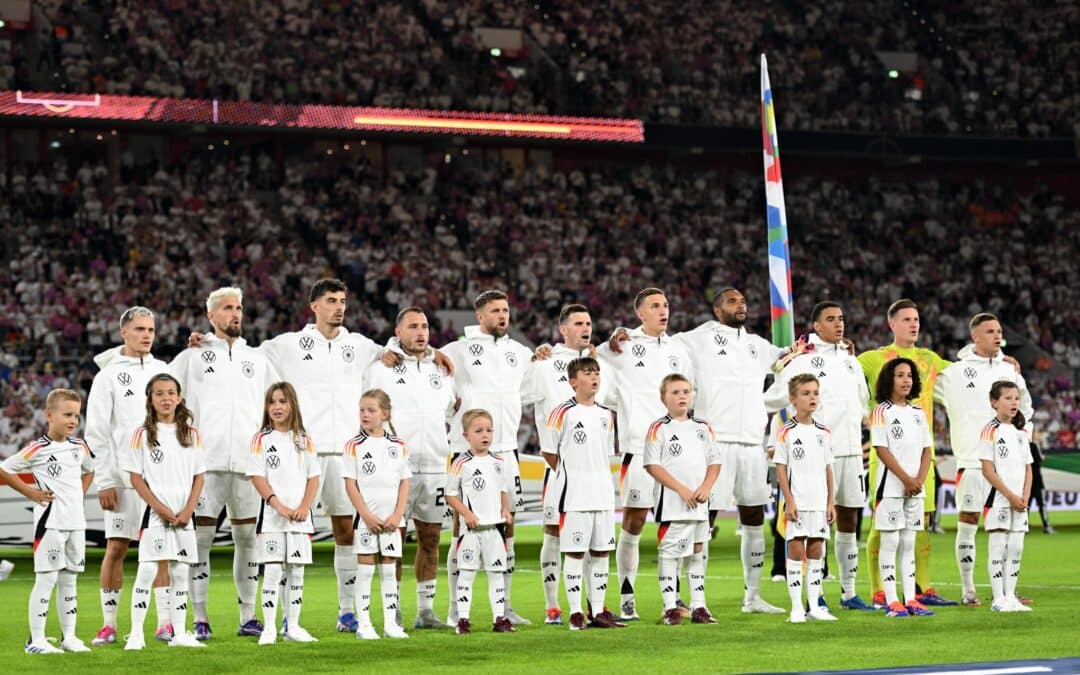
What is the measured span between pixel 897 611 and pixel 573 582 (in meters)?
2.50

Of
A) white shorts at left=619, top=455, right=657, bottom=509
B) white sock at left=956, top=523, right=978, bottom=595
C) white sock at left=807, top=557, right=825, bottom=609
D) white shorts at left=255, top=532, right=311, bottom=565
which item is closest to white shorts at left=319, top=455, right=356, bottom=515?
white shorts at left=255, top=532, right=311, bottom=565

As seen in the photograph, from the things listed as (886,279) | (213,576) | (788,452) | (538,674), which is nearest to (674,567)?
(788,452)

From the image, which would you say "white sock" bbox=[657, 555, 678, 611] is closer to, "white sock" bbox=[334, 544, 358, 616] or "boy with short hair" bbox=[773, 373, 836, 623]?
"boy with short hair" bbox=[773, 373, 836, 623]

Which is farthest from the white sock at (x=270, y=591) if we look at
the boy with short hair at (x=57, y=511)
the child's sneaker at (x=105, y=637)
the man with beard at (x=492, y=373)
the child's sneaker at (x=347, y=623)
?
the man with beard at (x=492, y=373)

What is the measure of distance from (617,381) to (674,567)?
1676 mm

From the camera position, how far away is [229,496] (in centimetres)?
1097

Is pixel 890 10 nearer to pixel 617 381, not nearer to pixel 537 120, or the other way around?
pixel 537 120

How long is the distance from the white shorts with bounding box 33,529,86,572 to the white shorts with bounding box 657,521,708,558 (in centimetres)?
406

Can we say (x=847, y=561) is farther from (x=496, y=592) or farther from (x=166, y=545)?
(x=166, y=545)

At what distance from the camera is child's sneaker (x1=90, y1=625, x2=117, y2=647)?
1045 cm

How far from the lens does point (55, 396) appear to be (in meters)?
10.5

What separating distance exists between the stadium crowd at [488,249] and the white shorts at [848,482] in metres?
17.0

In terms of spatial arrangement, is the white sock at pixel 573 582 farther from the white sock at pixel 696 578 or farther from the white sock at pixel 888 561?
the white sock at pixel 888 561

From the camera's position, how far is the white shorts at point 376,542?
10.6m
